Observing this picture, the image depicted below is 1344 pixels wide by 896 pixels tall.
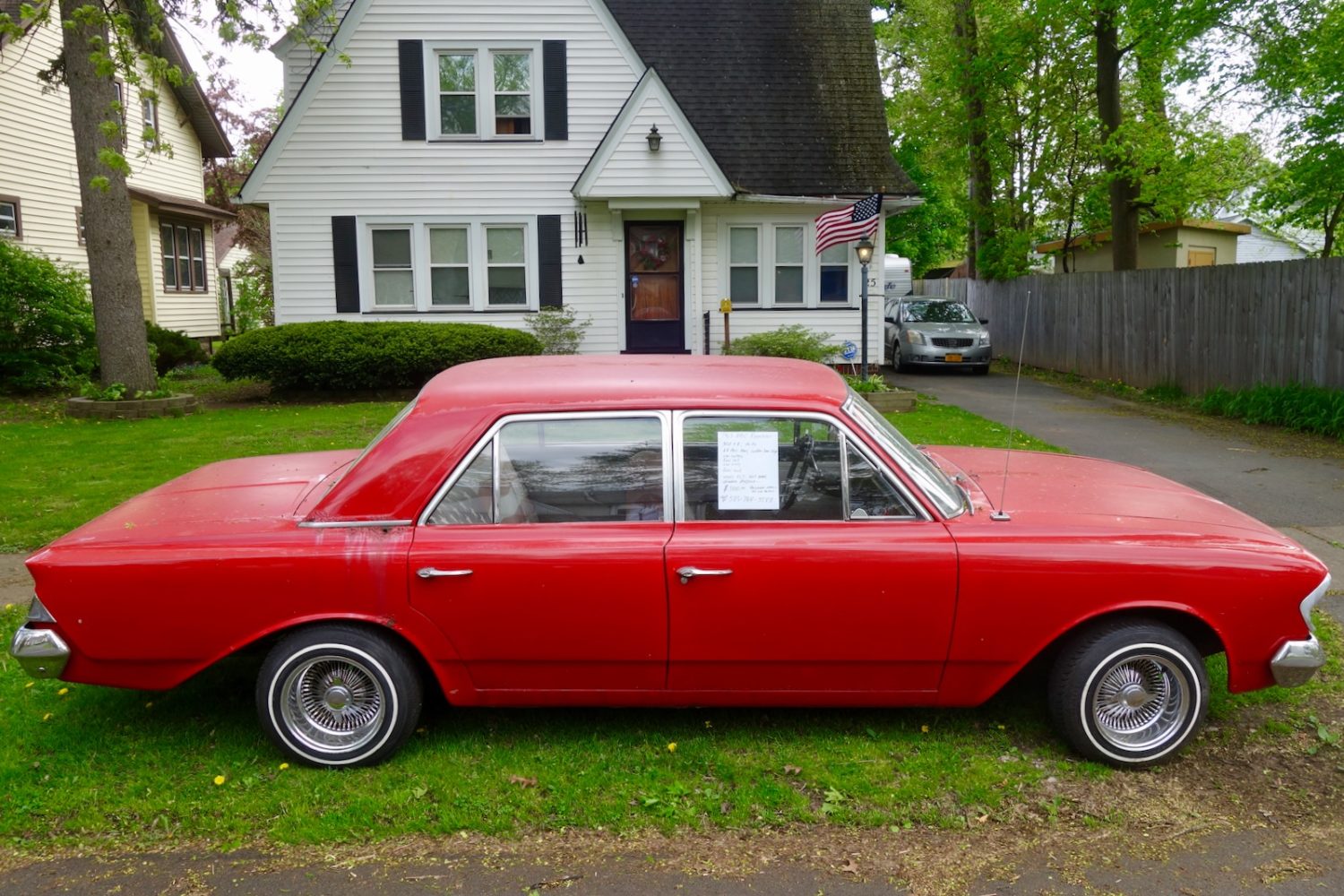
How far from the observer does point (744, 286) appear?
18.3m

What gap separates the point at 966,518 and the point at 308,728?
2705 mm

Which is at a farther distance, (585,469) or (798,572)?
(585,469)

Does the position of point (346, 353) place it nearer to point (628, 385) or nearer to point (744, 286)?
point (744, 286)

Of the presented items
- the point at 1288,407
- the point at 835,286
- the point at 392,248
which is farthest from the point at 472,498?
the point at 835,286

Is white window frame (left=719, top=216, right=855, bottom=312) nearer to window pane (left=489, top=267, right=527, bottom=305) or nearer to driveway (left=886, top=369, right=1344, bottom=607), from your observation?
driveway (left=886, top=369, right=1344, bottom=607)

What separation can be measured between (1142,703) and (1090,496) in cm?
91

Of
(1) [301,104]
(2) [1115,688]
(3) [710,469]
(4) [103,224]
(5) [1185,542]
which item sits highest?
(1) [301,104]

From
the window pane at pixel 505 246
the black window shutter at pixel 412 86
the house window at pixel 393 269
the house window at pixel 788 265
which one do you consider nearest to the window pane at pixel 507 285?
the window pane at pixel 505 246

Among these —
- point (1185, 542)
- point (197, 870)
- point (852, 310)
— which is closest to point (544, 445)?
point (197, 870)

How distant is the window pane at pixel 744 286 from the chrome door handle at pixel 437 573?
14.7 metres

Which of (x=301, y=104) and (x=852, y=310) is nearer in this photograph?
(x=301, y=104)

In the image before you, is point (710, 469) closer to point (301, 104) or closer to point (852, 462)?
point (852, 462)

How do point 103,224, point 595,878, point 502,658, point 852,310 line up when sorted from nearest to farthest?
point 595,878, point 502,658, point 103,224, point 852,310

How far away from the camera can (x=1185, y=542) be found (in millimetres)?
4070
